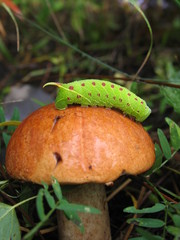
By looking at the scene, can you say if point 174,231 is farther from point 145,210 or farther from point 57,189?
point 57,189

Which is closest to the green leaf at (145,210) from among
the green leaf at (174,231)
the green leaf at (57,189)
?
the green leaf at (174,231)

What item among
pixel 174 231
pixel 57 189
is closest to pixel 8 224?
pixel 57 189

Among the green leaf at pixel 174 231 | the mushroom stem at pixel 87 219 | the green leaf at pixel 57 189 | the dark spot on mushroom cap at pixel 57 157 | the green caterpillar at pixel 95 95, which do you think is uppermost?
the green caterpillar at pixel 95 95

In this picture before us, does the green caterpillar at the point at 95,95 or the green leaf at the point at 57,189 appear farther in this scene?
the green caterpillar at the point at 95,95

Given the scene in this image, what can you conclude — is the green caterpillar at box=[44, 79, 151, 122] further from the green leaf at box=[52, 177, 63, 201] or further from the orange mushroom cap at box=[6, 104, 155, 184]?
the green leaf at box=[52, 177, 63, 201]

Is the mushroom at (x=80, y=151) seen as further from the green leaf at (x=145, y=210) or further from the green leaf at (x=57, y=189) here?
the green leaf at (x=145, y=210)

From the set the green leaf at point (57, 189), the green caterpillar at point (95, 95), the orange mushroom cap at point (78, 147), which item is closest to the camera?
the green leaf at point (57, 189)
